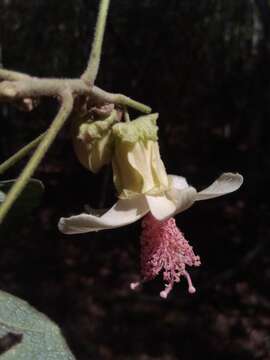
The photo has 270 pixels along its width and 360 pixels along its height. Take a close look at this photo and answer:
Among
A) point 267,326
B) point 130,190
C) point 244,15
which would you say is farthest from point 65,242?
point 130,190

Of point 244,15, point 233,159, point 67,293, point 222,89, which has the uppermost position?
point 244,15

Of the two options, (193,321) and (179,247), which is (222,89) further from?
(179,247)

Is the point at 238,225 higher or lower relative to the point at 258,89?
lower

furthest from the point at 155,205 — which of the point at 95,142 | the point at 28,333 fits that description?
the point at 28,333

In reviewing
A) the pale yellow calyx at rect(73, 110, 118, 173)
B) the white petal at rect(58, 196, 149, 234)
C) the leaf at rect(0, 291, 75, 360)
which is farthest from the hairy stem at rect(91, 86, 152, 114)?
the leaf at rect(0, 291, 75, 360)

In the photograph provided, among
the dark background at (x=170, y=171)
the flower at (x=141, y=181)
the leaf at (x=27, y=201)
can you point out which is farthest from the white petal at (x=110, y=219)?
the dark background at (x=170, y=171)

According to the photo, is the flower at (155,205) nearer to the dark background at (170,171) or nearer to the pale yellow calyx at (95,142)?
the pale yellow calyx at (95,142)

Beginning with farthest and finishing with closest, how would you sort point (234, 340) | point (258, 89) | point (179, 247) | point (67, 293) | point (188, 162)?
point (188, 162) → point (258, 89) → point (67, 293) → point (234, 340) → point (179, 247)
